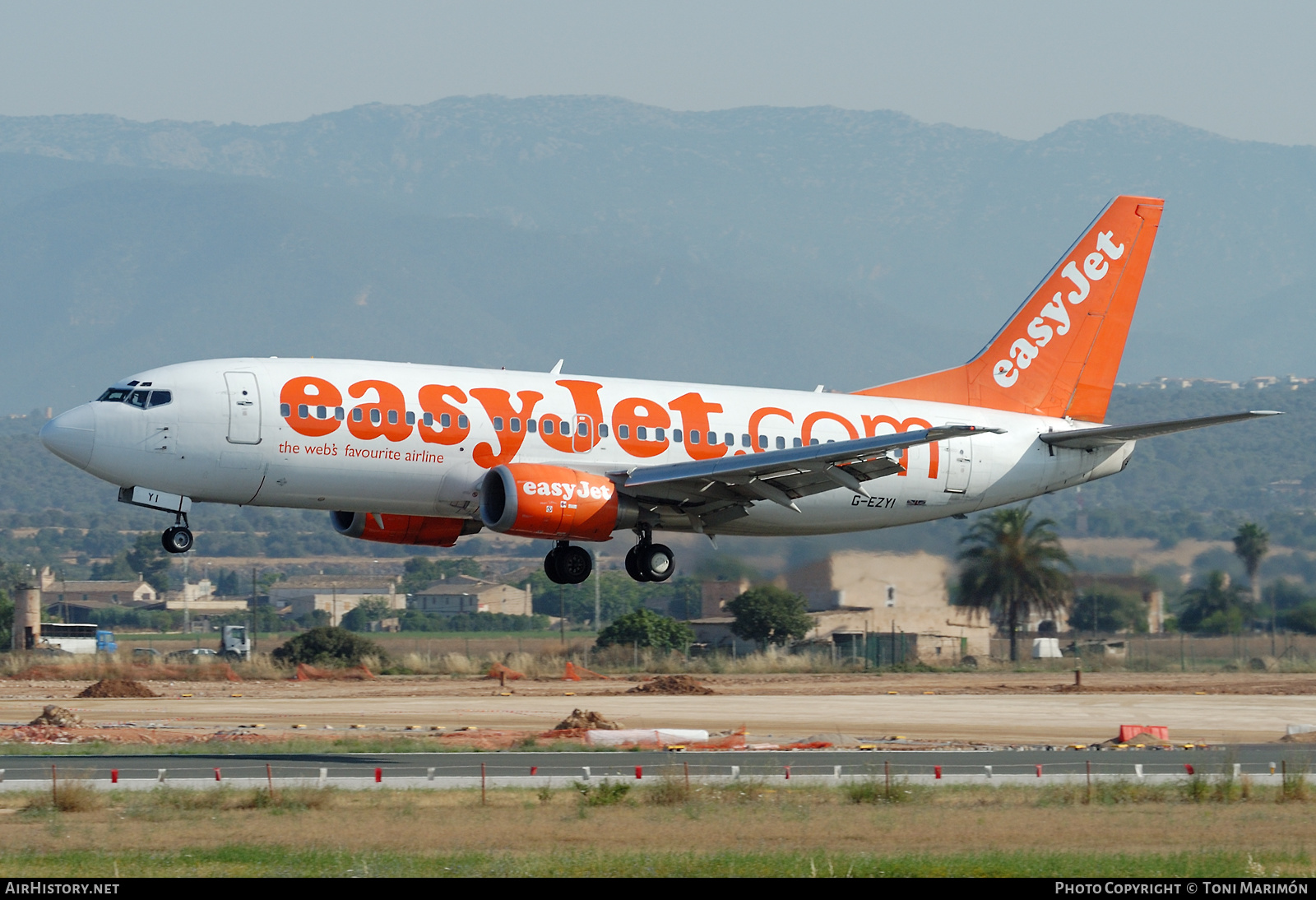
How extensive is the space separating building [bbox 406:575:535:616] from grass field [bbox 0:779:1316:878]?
115 m

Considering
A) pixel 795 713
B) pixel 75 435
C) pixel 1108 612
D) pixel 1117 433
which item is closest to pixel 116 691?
pixel 795 713

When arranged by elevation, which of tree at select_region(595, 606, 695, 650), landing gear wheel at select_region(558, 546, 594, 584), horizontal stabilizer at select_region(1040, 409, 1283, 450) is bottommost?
tree at select_region(595, 606, 695, 650)

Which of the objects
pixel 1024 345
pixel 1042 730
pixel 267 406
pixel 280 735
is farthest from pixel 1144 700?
pixel 267 406

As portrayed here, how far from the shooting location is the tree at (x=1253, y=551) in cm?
6341

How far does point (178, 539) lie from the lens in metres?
36.2

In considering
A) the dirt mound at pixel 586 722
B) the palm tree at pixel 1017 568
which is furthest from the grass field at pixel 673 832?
the palm tree at pixel 1017 568

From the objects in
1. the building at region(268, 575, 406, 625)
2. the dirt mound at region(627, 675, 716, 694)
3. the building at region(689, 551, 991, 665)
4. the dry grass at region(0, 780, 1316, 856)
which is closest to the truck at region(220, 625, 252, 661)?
the building at region(689, 551, 991, 665)

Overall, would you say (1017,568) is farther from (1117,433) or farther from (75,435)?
(75,435)

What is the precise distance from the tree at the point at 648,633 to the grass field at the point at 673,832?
48.0m

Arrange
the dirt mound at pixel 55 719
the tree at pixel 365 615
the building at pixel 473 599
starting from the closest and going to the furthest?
the dirt mound at pixel 55 719 < the tree at pixel 365 615 < the building at pixel 473 599

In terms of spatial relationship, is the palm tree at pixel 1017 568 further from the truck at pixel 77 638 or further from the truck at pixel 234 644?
the truck at pixel 77 638

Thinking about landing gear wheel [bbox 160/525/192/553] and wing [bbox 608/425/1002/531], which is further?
wing [bbox 608/425/1002/531]

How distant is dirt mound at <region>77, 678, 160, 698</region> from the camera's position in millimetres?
56000

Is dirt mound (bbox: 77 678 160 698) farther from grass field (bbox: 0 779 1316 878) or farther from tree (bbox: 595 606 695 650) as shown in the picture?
grass field (bbox: 0 779 1316 878)
